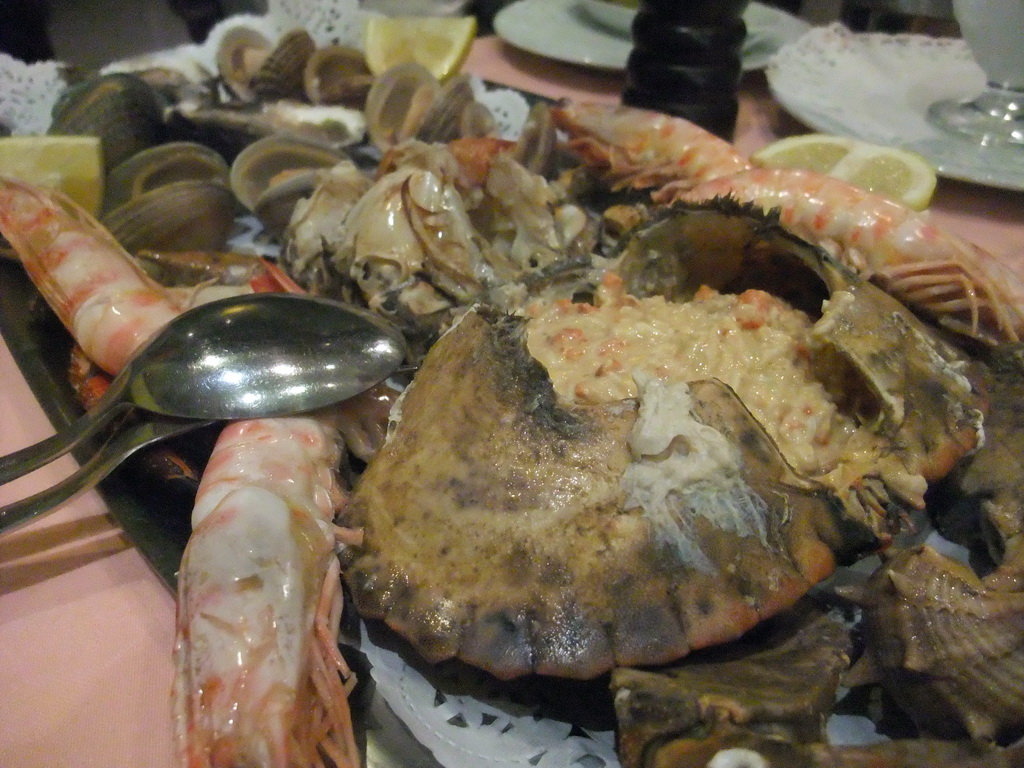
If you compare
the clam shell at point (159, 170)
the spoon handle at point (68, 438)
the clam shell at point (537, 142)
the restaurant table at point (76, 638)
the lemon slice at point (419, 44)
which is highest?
the lemon slice at point (419, 44)

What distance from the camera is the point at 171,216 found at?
5.69 ft

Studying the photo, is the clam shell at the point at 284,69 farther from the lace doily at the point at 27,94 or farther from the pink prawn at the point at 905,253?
the pink prawn at the point at 905,253

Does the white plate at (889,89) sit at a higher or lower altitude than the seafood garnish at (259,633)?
higher

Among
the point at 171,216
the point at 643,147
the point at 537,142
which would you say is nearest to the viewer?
the point at 171,216

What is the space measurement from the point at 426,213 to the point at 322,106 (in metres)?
1.27

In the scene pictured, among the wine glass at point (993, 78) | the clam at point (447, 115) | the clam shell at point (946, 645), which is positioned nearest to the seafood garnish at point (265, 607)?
the clam shell at point (946, 645)

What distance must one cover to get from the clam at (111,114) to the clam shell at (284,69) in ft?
1.52

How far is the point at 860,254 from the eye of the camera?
1.46m

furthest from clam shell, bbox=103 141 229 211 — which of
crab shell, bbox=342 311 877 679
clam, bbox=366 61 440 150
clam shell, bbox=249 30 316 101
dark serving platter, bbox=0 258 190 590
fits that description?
crab shell, bbox=342 311 877 679

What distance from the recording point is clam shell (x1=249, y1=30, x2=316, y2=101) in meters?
2.50

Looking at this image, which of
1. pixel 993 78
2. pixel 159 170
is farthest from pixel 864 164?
pixel 159 170

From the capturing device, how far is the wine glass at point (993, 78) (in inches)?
86.8

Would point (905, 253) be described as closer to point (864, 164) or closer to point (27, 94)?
point (864, 164)

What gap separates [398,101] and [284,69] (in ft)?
1.50
